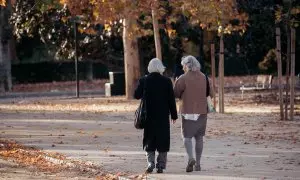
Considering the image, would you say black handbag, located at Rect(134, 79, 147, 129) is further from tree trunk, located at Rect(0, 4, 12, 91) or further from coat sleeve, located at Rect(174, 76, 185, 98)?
tree trunk, located at Rect(0, 4, 12, 91)

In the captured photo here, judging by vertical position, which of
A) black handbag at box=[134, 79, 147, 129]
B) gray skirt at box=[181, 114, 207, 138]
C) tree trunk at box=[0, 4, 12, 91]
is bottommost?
gray skirt at box=[181, 114, 207, 138]

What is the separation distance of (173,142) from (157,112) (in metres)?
5.25

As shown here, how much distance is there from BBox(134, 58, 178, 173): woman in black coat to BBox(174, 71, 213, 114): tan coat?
7.4 inches

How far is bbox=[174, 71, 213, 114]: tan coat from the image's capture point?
49.6 feet

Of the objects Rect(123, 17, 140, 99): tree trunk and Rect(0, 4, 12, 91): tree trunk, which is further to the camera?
Rect(0, 4, 12, 91): tree trunk

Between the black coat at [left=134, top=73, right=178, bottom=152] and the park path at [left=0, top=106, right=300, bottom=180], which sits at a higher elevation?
the black coat at [left=134, top=73, right=178, bottom=152]

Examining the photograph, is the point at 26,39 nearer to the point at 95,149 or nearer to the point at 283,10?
the point at 283,10

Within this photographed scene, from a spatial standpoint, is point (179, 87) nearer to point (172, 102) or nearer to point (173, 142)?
point (172, 102)

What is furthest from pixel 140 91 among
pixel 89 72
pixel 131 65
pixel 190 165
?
pixel 89 72

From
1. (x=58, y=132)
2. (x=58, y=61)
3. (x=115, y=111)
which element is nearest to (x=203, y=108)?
(x=58, y=132)

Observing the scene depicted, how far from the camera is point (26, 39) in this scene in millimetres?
56531

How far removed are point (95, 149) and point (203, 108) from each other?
446 cm

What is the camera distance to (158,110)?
49.5 ft

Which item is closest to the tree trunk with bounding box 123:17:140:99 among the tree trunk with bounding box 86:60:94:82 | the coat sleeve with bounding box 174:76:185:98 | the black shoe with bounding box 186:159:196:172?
the tree trunk with bounding box 86:60:94:82
